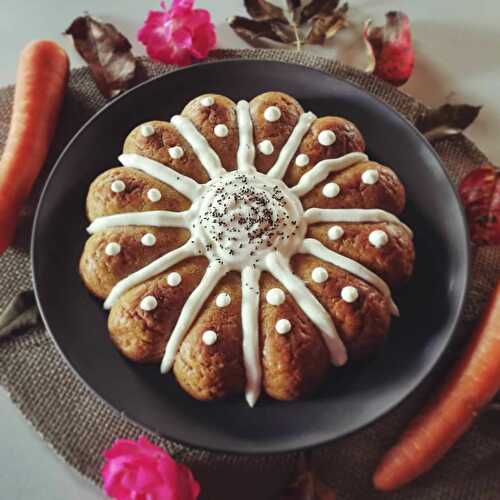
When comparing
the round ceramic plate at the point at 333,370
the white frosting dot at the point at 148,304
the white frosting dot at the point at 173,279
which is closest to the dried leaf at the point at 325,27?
the round ceramic plate at the point at 333,370

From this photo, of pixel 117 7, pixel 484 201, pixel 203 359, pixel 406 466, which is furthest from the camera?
pixel 117 7

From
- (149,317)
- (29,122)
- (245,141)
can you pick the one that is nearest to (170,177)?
(245,141)

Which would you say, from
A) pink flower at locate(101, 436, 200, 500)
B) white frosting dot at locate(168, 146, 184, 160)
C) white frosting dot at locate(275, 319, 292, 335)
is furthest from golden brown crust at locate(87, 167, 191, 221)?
pink flower at locate(101, 436, 200, 500)

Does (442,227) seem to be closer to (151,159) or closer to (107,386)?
(151,159)

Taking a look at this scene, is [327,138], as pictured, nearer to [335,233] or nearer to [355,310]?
[335,233]

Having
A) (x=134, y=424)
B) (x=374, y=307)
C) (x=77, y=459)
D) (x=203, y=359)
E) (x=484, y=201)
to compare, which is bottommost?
(x=77, y=459)

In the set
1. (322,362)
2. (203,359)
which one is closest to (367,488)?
(322,362)
